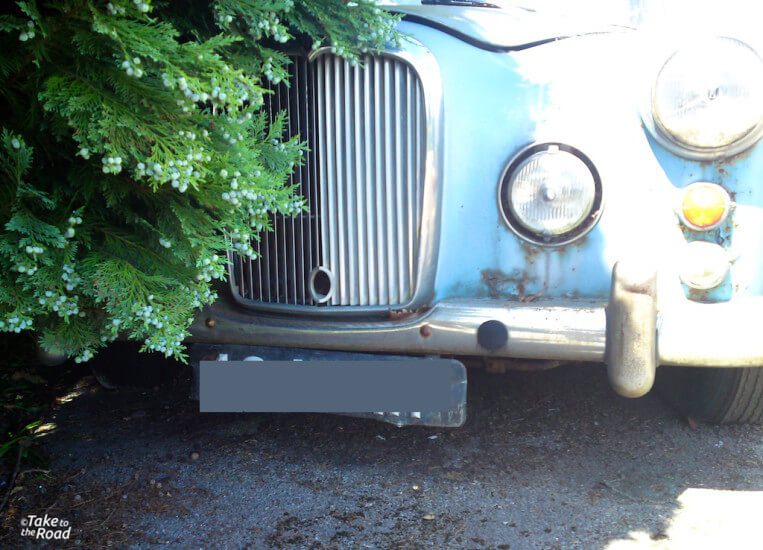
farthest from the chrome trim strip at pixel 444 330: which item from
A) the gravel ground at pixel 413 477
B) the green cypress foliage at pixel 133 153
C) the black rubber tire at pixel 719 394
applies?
the black rubber tire at pixel 719 394

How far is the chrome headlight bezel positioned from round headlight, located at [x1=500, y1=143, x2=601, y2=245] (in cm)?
23

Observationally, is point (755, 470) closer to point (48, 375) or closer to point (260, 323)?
point (260, 323)

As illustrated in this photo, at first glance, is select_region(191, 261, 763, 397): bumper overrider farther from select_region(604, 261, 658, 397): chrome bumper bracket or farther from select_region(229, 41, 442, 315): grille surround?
select_region(229, 41, 442, 315): grille surround

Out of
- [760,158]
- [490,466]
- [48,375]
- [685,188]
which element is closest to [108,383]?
[48,375]

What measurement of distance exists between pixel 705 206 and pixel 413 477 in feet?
4.54

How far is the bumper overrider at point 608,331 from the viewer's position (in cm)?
219

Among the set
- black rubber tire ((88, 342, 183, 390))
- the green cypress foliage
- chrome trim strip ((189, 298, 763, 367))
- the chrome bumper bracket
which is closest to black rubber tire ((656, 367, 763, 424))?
chrome trim strip ((189, 298, 763, 367))

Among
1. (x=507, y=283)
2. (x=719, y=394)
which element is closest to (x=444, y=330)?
(x=507, y=283)

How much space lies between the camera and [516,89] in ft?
7.91

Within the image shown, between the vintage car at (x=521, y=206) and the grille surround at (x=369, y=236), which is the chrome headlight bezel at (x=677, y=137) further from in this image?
the grille surround at (x=369, y=236)

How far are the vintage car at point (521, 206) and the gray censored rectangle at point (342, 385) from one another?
8 centimetres

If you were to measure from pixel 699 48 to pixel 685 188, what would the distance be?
432mm

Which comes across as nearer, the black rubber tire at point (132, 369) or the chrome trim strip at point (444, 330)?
the chrome trim strip at point (444, 330)

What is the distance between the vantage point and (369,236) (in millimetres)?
2510
